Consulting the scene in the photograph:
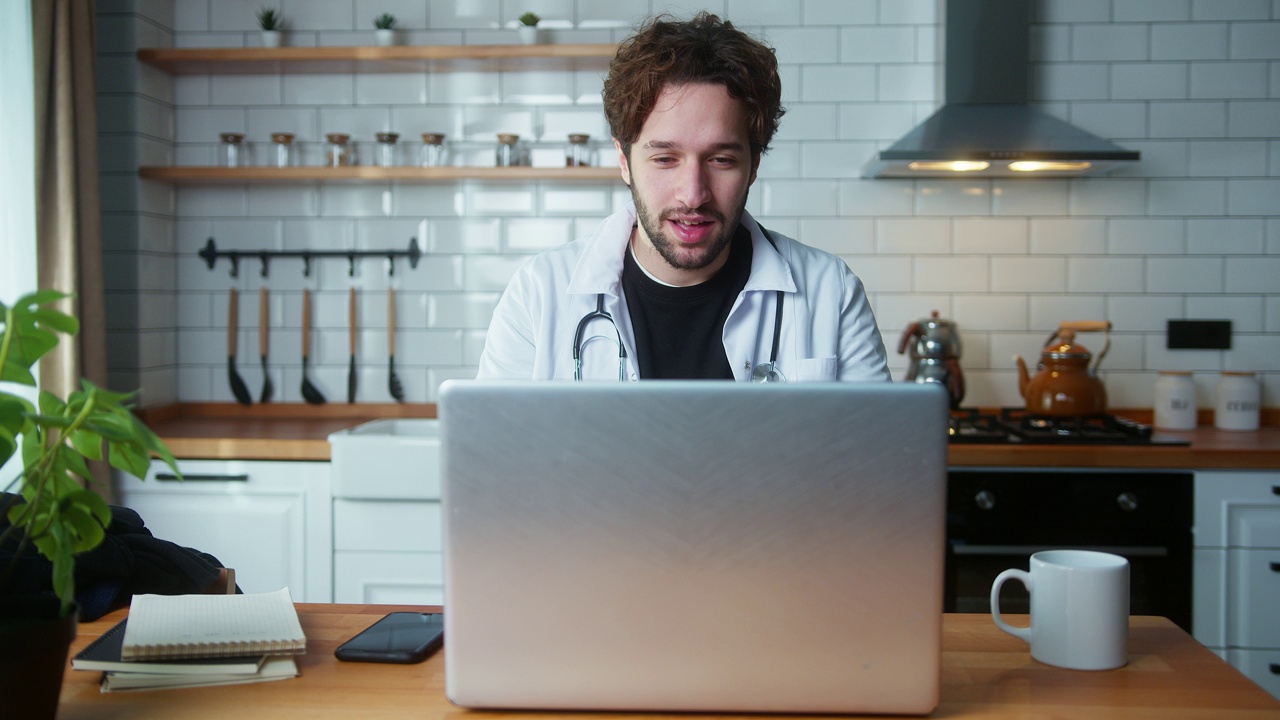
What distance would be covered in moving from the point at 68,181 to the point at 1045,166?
2.56m

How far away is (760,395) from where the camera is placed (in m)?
0.83

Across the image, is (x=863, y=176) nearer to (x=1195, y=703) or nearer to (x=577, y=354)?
(x=577, y=354)

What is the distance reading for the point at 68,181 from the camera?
104 inches

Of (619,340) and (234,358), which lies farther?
(234,358)

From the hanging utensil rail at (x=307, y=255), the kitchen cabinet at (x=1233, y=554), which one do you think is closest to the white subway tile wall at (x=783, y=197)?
the hanging utensil rail at (x=307, y=255)

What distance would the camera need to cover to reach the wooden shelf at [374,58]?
118 inches

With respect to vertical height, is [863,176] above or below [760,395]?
above

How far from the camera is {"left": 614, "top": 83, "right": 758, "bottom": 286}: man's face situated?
1656 mm

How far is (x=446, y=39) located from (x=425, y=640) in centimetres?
246

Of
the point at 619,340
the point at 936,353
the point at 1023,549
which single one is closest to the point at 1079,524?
the point at 1023,549

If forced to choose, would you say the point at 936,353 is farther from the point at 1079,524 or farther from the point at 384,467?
the point at 384,467

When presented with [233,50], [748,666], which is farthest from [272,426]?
A: [748,666]

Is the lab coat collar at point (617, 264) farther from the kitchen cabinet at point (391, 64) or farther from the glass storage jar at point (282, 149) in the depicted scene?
the glass storage jar at point (282, 149)

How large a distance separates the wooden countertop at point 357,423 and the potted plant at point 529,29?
3.68 feet
